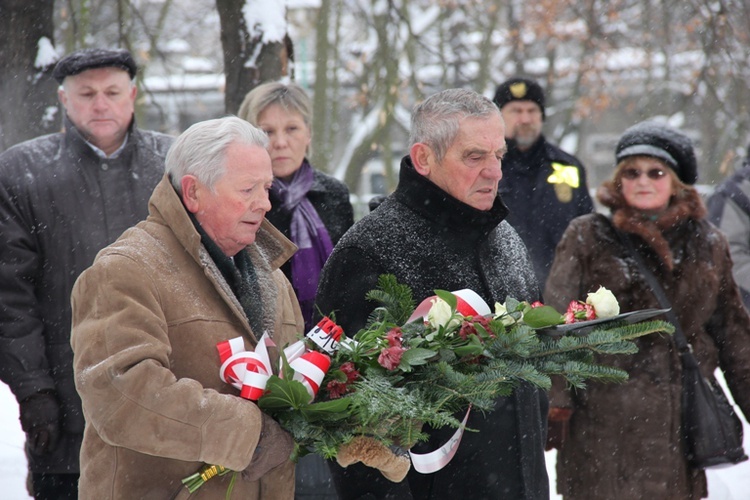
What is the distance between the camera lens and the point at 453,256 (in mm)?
3377

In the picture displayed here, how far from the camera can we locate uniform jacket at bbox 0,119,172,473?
421 cm

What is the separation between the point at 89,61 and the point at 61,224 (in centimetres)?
81

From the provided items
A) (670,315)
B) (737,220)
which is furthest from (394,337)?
(737,220)

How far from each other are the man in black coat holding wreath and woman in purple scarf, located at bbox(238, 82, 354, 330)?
4.61 feet

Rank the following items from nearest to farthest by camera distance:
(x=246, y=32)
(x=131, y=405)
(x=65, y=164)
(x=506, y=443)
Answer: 1. (x=131, y=405)
2. (x=506, y=443)
3. (x=65, y=164)
4. (x=246, y=32)

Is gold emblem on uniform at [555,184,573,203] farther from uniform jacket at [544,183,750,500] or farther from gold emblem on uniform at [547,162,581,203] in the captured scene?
uniform jacket at [544,183,750,500]

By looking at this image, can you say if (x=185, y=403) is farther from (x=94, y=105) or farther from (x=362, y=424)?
(x=94, y=105)

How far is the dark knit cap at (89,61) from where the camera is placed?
4668 mm

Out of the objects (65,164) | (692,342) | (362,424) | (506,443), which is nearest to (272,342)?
(362,424)

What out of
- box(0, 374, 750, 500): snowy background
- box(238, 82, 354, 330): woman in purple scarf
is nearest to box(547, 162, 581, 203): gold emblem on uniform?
box(238, 82, 354, 330): woman in purple scarf

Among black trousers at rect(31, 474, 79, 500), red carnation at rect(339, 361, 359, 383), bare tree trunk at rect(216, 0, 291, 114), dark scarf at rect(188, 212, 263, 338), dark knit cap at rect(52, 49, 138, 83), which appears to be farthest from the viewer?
bare tree trunk at rect(216, 0, 291, 114)

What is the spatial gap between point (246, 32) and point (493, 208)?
143 inches

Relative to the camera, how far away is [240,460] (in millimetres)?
2654

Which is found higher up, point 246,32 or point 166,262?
point 246,32
